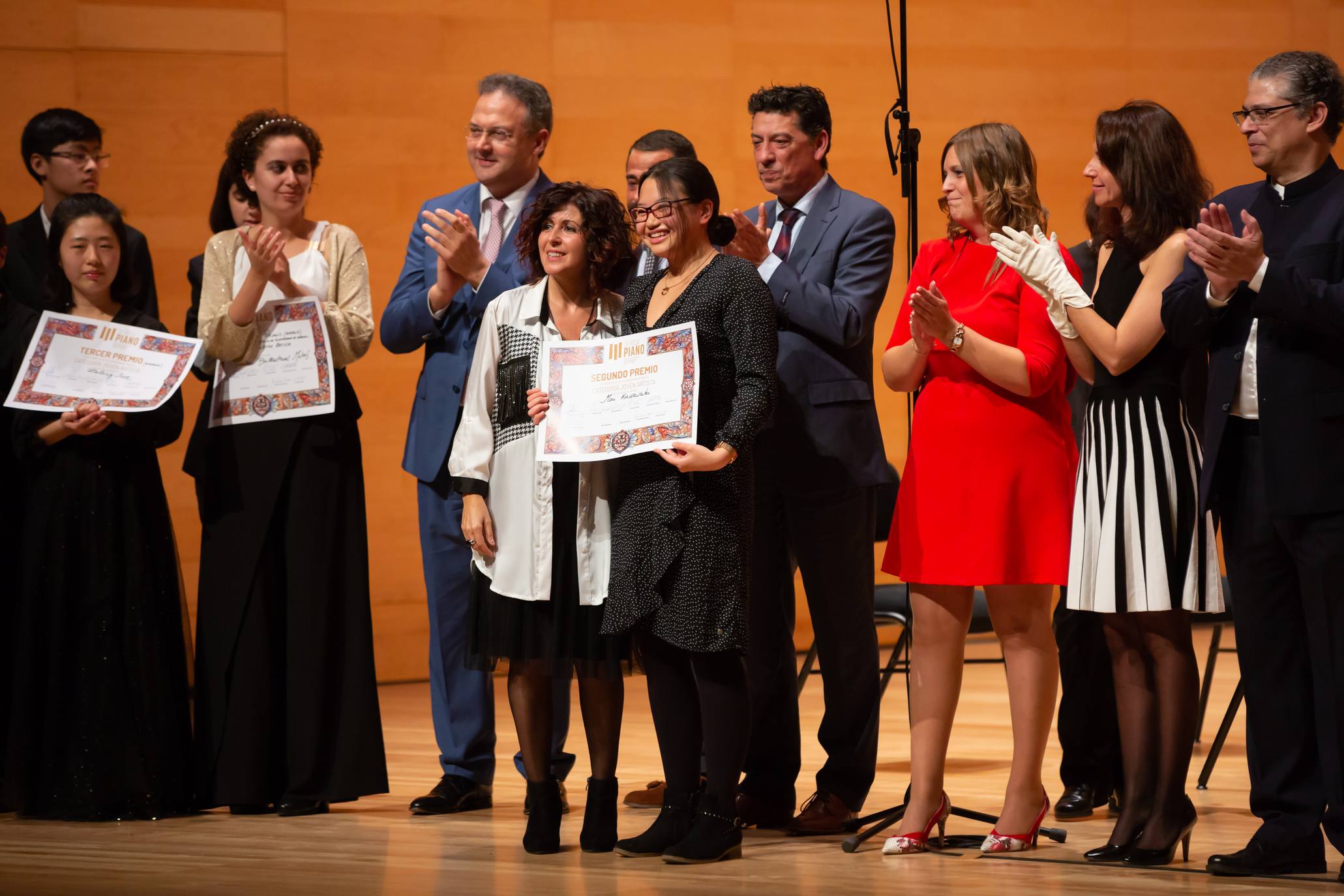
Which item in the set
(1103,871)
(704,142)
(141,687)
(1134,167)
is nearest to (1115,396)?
(1134,167)

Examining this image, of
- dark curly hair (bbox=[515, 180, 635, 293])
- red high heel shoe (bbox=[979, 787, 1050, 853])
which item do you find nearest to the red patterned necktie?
dark curly hair (bbox=[515, 180, 635, 293])

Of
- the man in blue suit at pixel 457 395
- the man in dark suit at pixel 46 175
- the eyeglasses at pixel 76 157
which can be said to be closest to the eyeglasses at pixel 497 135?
the man in blue suit at pixel 457 395

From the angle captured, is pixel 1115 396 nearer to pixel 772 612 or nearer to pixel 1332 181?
pixel 1332 181

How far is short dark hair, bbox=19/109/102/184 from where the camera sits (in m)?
4.56

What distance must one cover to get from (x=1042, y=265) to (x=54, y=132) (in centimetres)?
290

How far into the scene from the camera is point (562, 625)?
3.45 m

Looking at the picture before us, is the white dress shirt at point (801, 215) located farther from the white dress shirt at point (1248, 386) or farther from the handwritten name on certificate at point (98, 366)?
the handwritten name on certificate at point (98, 366)

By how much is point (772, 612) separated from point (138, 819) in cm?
166

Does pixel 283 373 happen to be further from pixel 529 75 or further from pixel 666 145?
pixel 529 75

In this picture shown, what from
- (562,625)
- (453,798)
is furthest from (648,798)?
(562,625)

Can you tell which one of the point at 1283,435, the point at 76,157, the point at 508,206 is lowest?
the point at 1283,435

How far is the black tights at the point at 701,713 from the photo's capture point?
3.35 meters

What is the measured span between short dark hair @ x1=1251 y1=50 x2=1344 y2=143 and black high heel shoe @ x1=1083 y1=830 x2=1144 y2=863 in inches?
58.4

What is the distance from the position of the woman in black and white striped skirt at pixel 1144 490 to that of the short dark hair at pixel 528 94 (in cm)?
149
